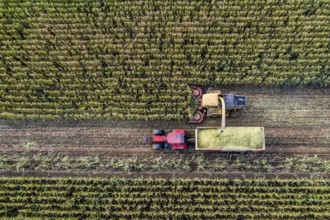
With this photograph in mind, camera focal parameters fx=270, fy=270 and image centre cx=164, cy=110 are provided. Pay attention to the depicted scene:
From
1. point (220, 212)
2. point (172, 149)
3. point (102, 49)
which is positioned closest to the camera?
point (220, 212)

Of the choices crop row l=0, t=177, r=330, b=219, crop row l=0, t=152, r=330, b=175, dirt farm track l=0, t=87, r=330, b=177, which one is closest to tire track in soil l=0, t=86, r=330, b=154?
A: dirt farm track l=0, t=87, r=330, b=177

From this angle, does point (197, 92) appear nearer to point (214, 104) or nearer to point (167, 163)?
point (214, 104)

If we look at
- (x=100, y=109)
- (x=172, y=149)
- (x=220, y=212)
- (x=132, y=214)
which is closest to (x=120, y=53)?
(x=100, y=109)

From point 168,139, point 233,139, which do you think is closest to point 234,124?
point 233,139

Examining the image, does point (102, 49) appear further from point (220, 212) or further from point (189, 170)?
point (220, 212)

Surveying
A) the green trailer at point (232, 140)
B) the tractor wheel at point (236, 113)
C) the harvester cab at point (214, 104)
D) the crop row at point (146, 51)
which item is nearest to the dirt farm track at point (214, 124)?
the tractor wheel at point (236, 113)

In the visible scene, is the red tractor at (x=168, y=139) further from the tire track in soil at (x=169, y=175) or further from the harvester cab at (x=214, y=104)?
the tire track in soil at (x=169, y=175)
